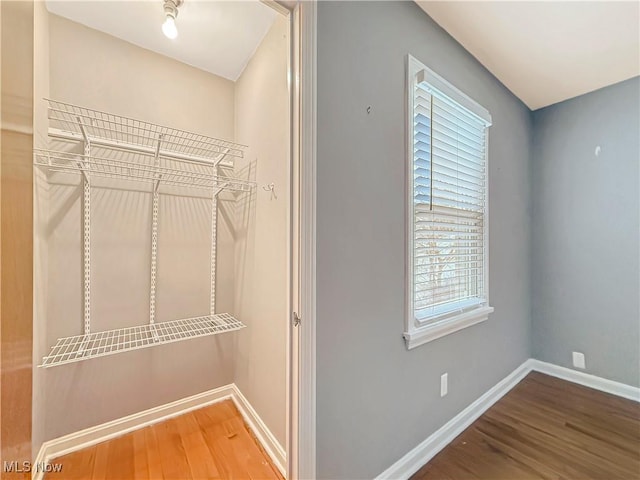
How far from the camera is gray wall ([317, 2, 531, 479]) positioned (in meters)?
1.08

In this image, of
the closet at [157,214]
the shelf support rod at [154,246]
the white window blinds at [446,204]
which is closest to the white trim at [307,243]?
the closet at [157,214]

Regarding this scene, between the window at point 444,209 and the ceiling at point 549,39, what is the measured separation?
1.16 ft

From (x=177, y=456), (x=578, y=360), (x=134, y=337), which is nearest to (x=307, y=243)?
(x=134, y=337)

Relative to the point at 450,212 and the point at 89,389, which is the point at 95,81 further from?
the point at 450,212

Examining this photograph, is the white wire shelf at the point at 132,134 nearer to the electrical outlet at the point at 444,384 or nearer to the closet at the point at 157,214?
the closet at the point at 157,214

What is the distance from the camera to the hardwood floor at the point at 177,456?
4.40ft

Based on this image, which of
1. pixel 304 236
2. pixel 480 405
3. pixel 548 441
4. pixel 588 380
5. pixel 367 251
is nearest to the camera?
pixel 304 236

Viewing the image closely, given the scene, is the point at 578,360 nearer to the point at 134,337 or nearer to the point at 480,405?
the point at 480,405

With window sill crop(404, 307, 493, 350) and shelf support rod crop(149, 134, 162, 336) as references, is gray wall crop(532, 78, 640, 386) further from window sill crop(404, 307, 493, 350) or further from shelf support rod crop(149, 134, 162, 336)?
shelf support rod crop(149, 134, 162, 336)

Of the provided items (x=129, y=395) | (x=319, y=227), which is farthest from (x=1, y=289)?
(x=129, y=395)

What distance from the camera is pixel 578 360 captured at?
7.58 feet

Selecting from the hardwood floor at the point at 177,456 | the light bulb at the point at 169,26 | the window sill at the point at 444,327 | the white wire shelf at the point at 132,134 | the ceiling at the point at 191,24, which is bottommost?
the hardwood floor at the point at 177,456

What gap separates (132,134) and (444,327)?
2168 millimetres

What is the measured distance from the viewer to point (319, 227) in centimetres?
106
